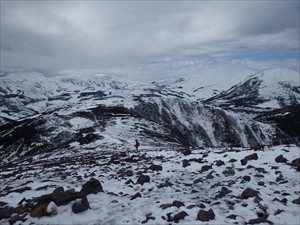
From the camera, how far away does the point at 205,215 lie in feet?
28.6

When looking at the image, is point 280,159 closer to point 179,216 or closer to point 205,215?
point 205,215

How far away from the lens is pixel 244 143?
4365 inches

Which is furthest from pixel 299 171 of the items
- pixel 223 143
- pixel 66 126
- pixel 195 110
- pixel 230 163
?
pixel 195 110

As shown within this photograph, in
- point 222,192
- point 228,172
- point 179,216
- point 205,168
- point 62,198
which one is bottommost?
point 205,168

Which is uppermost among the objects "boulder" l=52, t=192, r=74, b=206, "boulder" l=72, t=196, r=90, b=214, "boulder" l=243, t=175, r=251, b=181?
"boulder" l=52, t=192, r=74, b=206

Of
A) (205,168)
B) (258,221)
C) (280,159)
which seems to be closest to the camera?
(258,221)

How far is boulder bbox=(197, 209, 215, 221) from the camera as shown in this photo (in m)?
8.64

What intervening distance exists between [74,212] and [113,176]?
6.19 metres

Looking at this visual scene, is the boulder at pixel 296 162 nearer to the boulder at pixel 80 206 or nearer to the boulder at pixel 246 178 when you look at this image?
the boulder at pixel 246 178

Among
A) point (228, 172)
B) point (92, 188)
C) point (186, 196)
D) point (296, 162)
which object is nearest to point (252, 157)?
point (296, 162)

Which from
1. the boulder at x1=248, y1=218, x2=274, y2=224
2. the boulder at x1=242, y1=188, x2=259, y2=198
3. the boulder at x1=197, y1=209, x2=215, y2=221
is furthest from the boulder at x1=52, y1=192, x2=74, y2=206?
the boulder at x1=242, y1=188, x2=259, y2=198

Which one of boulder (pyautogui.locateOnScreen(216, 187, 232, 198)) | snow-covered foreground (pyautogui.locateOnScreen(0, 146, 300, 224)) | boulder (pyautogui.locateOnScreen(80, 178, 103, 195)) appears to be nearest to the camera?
snow-covered foreground (pyautogui.locateOnScreen(0, 146, 300, 224))

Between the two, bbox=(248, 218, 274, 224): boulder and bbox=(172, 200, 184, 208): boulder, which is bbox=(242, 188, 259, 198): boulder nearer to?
bbox=(248, 218, 274, 224): boulder

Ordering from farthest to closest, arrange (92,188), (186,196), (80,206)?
(92,188)
(186,196)
(80,206)
